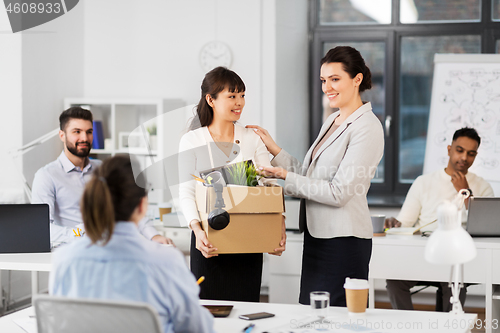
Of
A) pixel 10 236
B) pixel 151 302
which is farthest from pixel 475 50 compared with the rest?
pixel 151 302

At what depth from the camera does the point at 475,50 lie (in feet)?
15.5

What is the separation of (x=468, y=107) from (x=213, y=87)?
2853 mm

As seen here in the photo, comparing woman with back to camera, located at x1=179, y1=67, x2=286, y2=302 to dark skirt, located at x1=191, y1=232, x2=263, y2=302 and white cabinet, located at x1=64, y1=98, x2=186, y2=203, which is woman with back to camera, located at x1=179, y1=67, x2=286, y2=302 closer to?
dark skirt, located at x1=191, y1=232, x2=263, y2=302

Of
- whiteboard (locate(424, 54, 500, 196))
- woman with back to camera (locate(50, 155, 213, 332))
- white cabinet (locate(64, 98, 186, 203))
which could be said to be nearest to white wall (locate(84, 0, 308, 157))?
white cabinet (locate(64, 98, 186, 203))

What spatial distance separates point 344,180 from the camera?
75.9 inches

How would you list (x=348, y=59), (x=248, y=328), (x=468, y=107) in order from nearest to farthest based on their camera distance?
(x=248, y=328) → (x=348, y=59) → (x=468, y=107)

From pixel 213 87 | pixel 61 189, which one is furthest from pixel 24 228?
pixel 213 87

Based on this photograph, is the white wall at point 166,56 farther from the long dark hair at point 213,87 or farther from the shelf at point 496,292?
the long dark hair at point 213,87

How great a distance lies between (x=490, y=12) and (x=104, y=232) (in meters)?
4.53

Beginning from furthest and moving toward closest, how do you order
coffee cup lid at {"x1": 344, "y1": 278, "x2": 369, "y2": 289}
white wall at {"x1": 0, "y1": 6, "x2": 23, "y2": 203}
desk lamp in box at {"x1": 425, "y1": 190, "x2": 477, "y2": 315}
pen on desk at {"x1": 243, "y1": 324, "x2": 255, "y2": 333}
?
white wall at {"x1": 0, "y1": 6, "x2": 23, "y2": 203}
coffee cup lid at {"x1": 344, "y1": 278, "x2": 369, "y2": 289}
pen on desk at {"x1": 243, "y1": 324, "x2": 255, "y2": 333}
desk lamp in box at {"x1": 425, "y1": 190, "x2": 477, "y2": 315}

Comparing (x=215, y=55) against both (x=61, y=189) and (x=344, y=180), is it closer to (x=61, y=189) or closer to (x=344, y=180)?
(x=61, y=189)

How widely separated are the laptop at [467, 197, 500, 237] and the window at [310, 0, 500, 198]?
6.29 ft

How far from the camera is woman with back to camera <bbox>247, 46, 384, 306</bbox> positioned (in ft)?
6.41

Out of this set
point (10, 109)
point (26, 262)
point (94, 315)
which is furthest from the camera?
point (10, 109)
